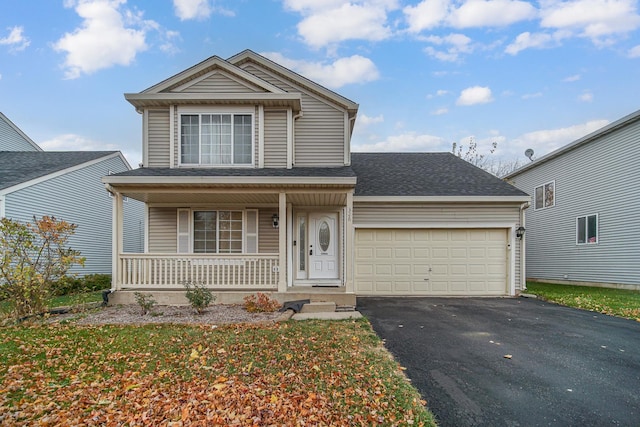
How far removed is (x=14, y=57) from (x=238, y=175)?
12.4 metres

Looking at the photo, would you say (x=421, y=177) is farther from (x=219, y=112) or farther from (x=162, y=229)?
(x=162, y=229)

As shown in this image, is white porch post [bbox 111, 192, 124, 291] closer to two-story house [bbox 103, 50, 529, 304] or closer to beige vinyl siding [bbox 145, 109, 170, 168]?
two-story house [bbox 103, 50, 529, 304]

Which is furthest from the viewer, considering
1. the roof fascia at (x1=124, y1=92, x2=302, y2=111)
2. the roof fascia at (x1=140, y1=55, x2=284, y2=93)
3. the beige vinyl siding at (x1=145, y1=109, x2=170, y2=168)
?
the beige vinyl siding at (x1=145, y1=109, x2=170, y2=168)

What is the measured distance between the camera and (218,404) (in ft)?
10.1

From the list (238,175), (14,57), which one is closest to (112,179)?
(238,175)

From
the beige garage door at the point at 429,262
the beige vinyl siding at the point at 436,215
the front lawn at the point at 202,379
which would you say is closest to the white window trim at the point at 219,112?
the beige vinyl siding at the point at 436,215

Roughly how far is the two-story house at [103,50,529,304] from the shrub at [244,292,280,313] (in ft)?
1.91

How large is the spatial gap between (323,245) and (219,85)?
18.1 feet

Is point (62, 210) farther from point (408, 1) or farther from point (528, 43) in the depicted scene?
point (528, 43)

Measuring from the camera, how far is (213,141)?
31.0 feet

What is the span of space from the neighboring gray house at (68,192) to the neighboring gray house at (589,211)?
57.7 feet

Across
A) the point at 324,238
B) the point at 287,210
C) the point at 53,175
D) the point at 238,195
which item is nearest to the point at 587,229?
the point at 324,238

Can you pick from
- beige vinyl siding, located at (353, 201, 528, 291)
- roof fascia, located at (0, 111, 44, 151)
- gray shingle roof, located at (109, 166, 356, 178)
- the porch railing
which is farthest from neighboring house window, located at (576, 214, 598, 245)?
roof fascia, located at (0, 111, 44, 151)

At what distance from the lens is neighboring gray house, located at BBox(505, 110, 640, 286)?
1128cm
